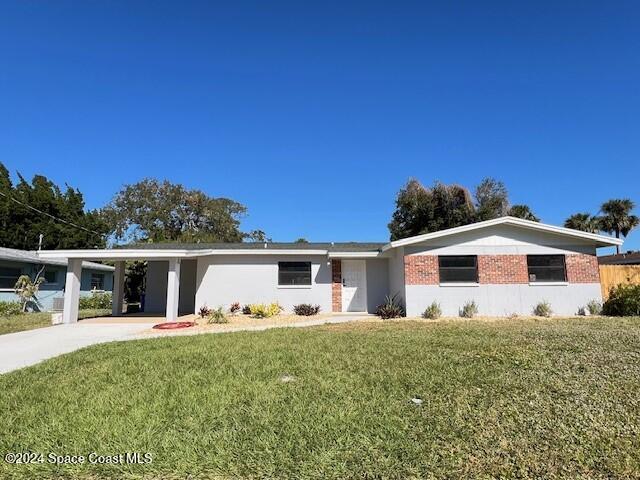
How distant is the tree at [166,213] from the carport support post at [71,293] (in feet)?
79.0

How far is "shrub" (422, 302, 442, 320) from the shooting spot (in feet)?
48.9

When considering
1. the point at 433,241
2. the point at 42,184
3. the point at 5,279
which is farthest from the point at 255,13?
the point at 42,184

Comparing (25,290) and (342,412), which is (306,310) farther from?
(25,290)

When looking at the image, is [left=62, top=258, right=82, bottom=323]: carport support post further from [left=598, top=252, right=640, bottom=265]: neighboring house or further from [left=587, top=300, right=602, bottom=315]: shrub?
[left=598, top=252, right=640, bottom=265]: neighboring house

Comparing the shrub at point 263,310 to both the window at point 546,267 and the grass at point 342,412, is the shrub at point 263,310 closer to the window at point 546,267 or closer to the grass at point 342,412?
the grass at point 342,412

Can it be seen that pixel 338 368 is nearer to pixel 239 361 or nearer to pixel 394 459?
pixel 239 361

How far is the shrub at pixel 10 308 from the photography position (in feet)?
59.7

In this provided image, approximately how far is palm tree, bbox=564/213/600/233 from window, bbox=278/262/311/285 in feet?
87.6

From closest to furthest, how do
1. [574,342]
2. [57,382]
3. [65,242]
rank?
1. [57,382]
2. [574,342]
3. [65,242]

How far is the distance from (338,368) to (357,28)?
1090cm

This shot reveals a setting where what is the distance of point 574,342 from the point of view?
8031 millimetres

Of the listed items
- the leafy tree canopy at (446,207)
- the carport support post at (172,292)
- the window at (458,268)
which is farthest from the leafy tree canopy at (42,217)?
the window at (458,268)

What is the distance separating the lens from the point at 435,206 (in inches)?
1176

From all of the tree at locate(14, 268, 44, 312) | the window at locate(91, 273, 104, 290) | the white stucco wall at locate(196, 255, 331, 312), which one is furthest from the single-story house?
the window at locate(91, 273, 104, 290)
